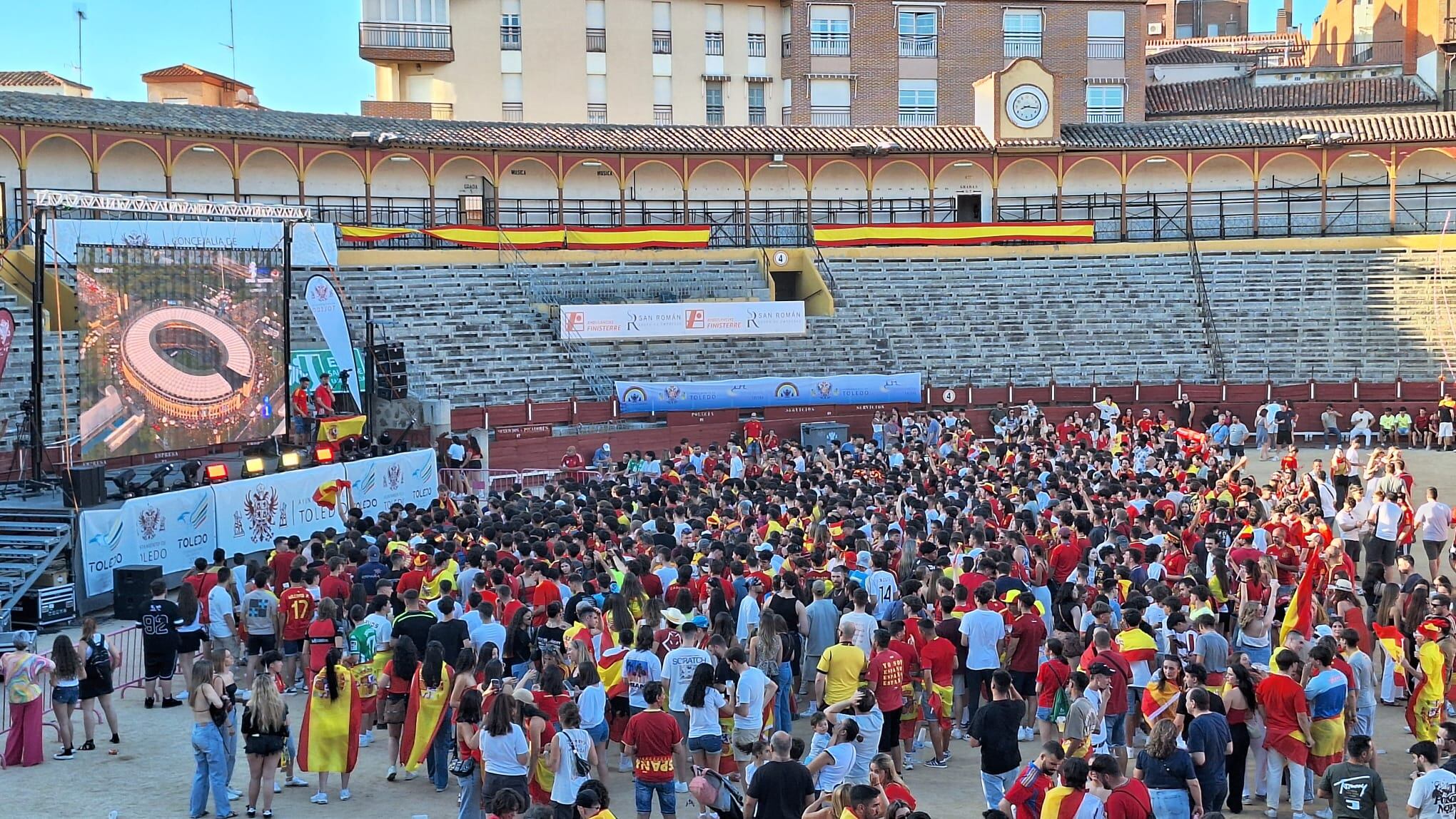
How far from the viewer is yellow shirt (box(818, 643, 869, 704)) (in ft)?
38.7

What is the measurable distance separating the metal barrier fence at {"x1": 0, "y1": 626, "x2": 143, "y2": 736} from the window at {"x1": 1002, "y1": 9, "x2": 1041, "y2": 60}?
4753cm

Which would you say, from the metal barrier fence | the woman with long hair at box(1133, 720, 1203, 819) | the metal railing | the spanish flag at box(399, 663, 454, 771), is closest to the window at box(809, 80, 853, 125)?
the metal railing

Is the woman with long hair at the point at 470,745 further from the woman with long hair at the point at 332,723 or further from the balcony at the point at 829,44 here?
the balcony at the point at 829,44

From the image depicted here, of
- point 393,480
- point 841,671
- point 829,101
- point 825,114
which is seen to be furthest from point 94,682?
point 829,101

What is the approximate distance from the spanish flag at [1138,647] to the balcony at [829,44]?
1887 inches

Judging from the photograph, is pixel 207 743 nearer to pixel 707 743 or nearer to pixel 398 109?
pixel 707 743

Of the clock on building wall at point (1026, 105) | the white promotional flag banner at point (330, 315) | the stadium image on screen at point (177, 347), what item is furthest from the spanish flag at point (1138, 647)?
the clock on building wall at point (1026, 105)

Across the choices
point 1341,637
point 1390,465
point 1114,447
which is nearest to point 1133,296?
point 1114,447

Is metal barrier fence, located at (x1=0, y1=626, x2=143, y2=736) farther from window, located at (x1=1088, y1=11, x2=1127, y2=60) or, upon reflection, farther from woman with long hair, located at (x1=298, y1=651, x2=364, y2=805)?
window, located at (x1=1088, y1=11, x2=1127, y2=60)

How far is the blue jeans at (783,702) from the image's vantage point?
1295cm

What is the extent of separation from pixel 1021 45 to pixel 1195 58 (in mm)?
13255

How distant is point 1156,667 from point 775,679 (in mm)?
3299

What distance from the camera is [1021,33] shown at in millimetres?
58531

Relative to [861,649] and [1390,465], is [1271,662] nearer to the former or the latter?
[861,649]
